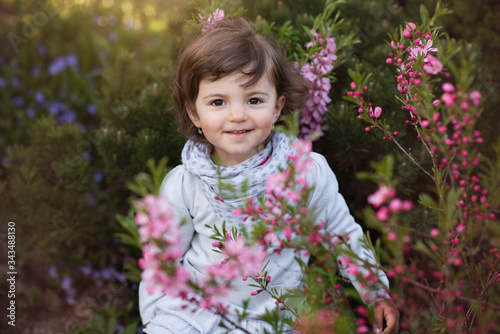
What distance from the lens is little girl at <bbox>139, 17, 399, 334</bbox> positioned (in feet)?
5.36

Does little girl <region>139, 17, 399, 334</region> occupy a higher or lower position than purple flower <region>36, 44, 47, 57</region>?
higher

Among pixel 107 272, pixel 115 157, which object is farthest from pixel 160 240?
pixel 107 272

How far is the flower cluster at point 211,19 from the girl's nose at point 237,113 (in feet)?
1.33

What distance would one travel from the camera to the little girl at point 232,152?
64.3 inches

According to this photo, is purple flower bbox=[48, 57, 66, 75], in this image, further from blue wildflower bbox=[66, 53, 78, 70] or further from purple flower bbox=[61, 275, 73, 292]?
purple flower bbox=[61, 275, 73, 292]

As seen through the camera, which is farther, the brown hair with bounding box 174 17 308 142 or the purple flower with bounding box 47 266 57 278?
the purple flower with bounding box 47 266 57 278

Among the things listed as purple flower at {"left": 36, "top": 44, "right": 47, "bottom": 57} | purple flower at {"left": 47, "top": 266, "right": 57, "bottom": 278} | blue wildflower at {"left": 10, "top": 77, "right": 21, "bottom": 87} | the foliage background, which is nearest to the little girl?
the foliage background

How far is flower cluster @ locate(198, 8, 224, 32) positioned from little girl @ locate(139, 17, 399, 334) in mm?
23

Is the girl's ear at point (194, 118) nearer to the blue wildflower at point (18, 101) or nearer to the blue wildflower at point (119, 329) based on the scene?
the blue wildflower at point (119, 329)

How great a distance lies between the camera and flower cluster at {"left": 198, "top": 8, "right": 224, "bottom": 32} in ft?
5.90

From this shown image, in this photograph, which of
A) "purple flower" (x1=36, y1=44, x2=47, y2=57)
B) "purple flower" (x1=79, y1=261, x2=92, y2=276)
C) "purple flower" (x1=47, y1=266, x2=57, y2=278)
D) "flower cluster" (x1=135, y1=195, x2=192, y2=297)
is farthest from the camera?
"purple flower" (x1=36, y1=44, x2=47, y2=57)

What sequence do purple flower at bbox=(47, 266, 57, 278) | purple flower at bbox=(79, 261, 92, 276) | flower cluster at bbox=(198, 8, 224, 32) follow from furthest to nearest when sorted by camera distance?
purple flower at bbox=(47, 266, 57, 278) < purple flower at bbox=(79, 261, 92, 276) < flower cluster at bbox=(198, 8, 224, 32)

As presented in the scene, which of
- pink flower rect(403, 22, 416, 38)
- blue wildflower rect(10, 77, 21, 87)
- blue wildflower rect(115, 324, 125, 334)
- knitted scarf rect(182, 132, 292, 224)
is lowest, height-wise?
blue wildflower rect(115, 324, 125, 334)

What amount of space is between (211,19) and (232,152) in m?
0.56
